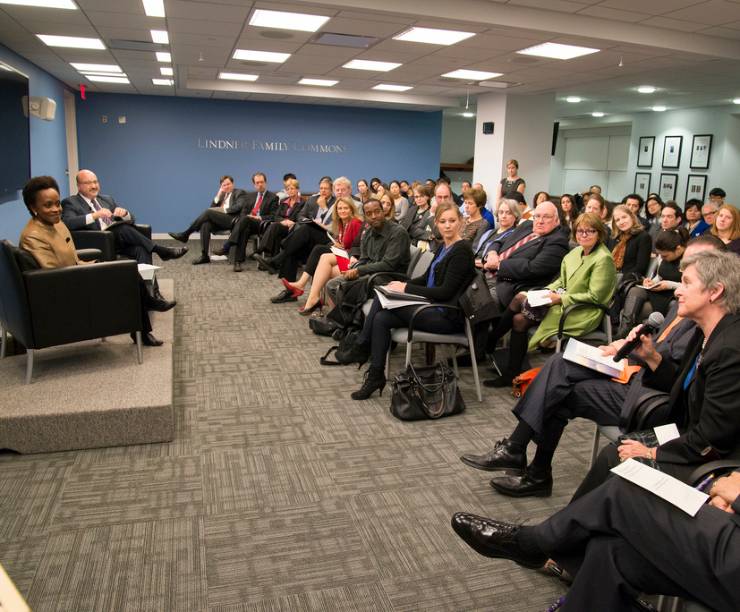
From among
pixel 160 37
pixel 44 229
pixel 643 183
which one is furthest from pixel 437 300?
pixel 643 183

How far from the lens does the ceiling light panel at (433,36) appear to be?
19.9ft

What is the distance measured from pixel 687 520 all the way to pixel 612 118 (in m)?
16.2

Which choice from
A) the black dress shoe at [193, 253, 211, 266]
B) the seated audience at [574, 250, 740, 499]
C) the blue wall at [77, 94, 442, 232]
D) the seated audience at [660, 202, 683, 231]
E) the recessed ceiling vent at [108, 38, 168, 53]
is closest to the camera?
the seated audience at [574, 250, 740, 499]

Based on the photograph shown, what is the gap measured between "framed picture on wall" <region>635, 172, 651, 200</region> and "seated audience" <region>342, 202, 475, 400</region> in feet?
41.4

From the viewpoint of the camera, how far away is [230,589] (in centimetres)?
216

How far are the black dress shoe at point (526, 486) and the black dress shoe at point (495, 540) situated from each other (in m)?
0.55

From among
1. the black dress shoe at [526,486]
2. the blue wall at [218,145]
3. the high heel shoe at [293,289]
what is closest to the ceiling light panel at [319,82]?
the blue wall at [218,145]

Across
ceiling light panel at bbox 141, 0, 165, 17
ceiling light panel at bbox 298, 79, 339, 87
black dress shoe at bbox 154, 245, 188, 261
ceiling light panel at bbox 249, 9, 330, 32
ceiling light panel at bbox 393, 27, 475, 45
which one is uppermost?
ceiling light panel at bbox 298, 79, 339, 87

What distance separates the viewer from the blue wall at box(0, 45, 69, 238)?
7.01 meters

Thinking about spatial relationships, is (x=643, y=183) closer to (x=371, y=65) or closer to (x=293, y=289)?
(x=371, y=65)

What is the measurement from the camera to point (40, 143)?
869cm

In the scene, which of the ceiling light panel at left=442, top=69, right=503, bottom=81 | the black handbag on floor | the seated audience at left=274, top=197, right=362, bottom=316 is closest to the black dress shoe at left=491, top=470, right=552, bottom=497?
the black handbag on floor

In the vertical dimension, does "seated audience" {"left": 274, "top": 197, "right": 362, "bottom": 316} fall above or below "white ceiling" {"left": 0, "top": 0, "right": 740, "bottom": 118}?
below

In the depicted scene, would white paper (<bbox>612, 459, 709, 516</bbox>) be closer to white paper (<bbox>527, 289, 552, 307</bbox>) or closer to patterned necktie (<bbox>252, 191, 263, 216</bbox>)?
white paper (<bbox>527, 289, 552, 307</bbox>)
